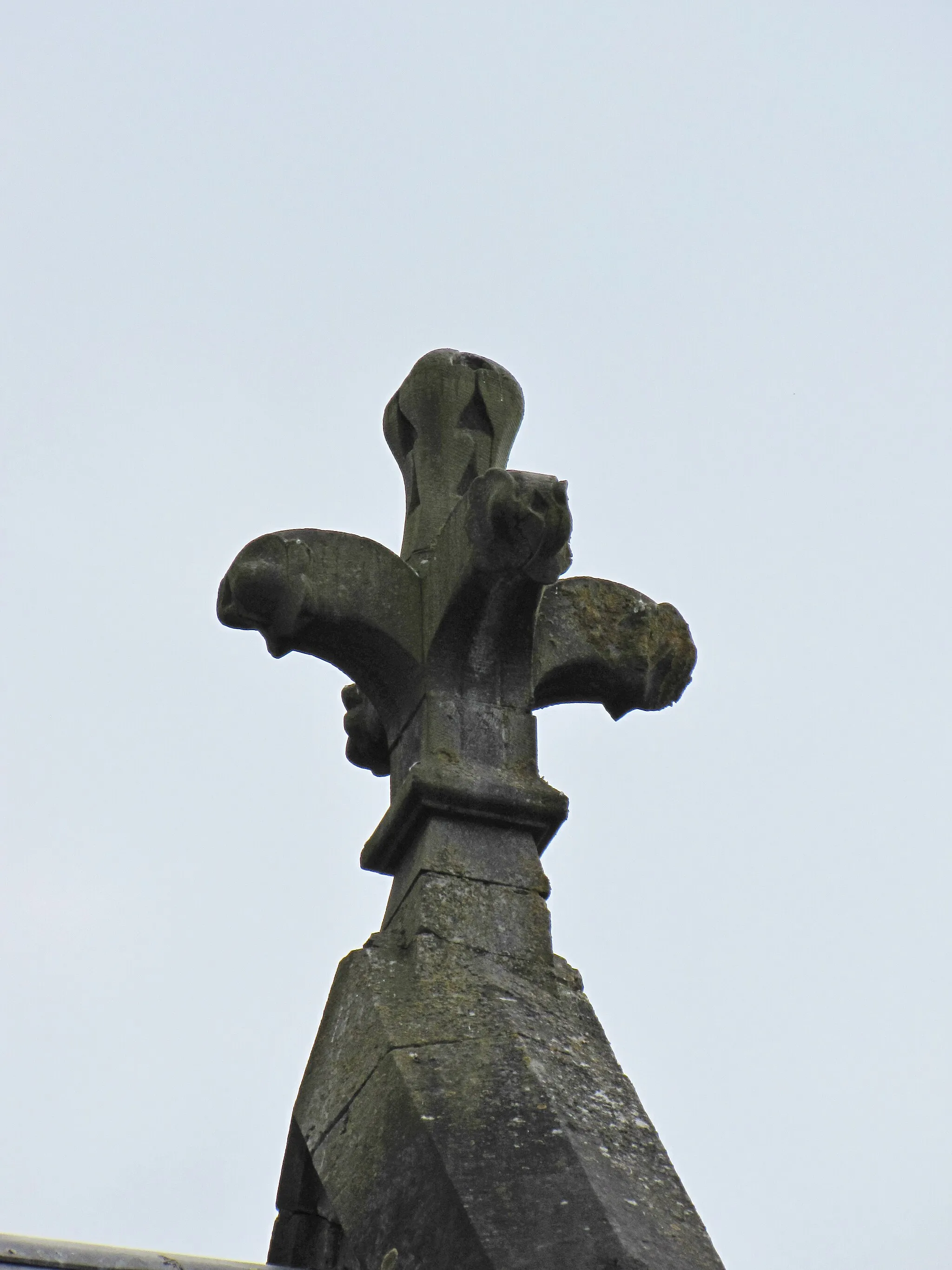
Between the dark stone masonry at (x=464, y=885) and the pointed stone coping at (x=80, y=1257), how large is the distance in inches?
14.9

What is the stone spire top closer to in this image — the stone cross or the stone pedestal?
the stone cross

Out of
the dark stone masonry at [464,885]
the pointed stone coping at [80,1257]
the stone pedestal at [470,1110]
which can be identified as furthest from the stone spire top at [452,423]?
the pointed stone coping at [80,1257]

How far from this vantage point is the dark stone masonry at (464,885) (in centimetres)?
384

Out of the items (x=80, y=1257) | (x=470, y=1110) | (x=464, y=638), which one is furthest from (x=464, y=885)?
(x=80, y=1257)

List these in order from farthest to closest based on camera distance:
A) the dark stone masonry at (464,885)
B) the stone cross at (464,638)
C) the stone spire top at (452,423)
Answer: the stone spire top at (452,423) < the stone cross at (464,638) < the dark stone masonry at (464,885)

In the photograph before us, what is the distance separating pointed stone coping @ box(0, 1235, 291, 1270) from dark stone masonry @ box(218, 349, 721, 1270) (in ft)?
1.24

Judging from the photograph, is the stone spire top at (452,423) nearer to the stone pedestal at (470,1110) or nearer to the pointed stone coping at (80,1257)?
the stone pedestal at (470,1110)

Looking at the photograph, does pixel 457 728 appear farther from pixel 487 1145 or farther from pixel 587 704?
pixel 487 1145

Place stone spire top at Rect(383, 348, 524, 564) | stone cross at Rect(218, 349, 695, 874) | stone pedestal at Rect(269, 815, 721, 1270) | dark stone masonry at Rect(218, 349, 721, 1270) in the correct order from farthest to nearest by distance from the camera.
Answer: stone spire top at Rect(383, 348, 524, 564) < stone cross at Rect(218, 349, 695, 874) < dark stone masonry at Rect(218, 349, 721, 1270) < stone pedestal at Rect(269, 815, 721, 1270)

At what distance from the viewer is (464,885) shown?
15.4 feet

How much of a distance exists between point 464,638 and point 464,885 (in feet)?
2.14

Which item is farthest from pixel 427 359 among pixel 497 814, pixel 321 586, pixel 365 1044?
pixel 365 1044

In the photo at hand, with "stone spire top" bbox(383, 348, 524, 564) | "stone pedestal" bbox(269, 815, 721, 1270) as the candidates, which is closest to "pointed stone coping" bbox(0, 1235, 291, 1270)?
"stone pedestal" bbox(269, 815, 721, 1270)

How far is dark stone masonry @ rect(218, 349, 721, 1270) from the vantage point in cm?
384
